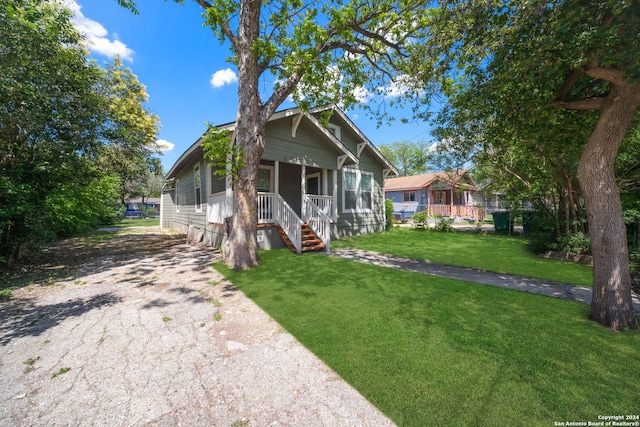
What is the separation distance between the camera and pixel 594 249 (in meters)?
3.01

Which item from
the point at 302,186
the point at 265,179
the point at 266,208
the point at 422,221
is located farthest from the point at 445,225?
the point at 266,208

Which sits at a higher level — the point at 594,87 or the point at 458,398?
the point at 594,87

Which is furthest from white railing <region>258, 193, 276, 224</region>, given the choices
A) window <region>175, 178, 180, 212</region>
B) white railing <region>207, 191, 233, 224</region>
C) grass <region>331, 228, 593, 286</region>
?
window <region>175, 178, 180, 212</region>

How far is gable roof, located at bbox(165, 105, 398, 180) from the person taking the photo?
7.99m

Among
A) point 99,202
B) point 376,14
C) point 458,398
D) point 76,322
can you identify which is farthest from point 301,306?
point 99,202

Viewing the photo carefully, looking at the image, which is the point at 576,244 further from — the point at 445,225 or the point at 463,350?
the point at 445,225

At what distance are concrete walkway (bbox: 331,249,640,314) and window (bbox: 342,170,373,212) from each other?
4.23 metres

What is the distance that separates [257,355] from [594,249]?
13.2 ft

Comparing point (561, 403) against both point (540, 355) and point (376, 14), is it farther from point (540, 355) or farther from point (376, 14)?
point (376, 14)

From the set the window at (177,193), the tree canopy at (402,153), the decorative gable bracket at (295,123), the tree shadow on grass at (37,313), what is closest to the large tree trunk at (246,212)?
the tree shadow on grass at (37,313)

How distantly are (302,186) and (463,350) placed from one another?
7.06 meters

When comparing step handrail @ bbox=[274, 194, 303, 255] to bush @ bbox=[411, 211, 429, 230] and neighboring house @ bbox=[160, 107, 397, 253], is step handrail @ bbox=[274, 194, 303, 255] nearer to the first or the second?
neighboring house @ bbox=[160, 107, 397, 253]

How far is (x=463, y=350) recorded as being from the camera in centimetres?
248

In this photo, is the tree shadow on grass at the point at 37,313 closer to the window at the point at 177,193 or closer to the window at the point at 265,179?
the window at the point at 265,179
